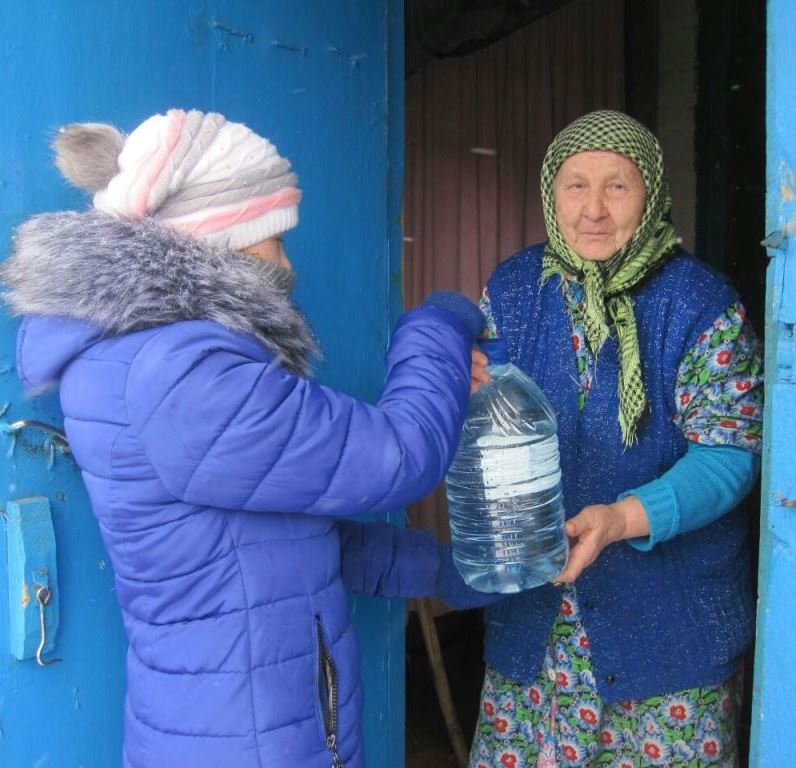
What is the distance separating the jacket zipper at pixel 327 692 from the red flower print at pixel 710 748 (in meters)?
0.92

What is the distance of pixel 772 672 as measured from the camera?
134cm

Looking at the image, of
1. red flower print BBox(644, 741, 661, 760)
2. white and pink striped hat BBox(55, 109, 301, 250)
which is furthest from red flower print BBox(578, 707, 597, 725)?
white and pink striped hat BBox(55, 109, 301, 250)

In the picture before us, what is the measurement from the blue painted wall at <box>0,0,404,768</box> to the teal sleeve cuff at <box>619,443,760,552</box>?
78 centimetres

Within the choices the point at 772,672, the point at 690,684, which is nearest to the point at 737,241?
the point at 690,684

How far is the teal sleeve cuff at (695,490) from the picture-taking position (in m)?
1.69

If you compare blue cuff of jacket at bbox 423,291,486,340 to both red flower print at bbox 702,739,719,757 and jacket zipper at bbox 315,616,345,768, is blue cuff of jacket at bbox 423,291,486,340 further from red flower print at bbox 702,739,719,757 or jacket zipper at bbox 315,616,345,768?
red flower print at bbox 702,739,719,757

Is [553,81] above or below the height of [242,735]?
above

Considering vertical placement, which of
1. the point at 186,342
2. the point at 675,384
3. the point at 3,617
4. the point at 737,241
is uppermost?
the point at 737,241

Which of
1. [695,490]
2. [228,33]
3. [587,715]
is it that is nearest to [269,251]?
[228,33]

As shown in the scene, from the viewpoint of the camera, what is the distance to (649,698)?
185 centimetres

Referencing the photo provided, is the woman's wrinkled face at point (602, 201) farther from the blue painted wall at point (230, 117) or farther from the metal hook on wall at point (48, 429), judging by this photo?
the metal hook on wall at point (48, 429)

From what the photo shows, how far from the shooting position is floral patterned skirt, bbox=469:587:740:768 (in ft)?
6.05

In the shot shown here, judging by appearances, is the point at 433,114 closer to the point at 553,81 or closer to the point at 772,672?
the point at 553,81

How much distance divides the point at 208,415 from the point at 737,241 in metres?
3.71
